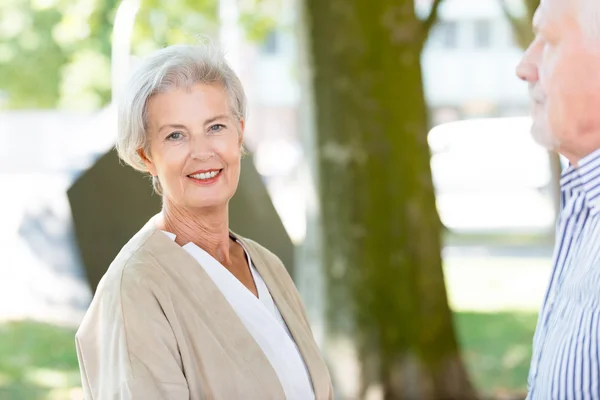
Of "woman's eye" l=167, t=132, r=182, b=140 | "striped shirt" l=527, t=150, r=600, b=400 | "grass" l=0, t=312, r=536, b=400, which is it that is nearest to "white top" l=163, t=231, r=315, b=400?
"woman's eye" l=167, t=132, r=182, b=140

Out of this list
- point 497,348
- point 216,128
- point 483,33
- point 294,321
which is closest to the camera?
point 216,128

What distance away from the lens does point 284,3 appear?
16156 mm

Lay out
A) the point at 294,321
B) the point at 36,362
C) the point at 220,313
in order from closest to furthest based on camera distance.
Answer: the point at 220,313, the point at 294,321, the point at 36,362

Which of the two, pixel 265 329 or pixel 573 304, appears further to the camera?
pixel 265 329

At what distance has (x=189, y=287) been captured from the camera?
2529mm

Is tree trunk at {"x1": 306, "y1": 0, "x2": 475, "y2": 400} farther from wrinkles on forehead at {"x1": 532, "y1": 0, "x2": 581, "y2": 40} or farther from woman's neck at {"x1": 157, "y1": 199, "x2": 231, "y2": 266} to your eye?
wrinkles on forehead at {"x1": 532, "y1": 0, "x2": 581, "y2": 40}

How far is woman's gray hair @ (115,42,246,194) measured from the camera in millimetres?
2578

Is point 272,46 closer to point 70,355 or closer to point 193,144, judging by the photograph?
point 70,355

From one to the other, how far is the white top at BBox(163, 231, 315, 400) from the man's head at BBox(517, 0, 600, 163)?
37.6 inches

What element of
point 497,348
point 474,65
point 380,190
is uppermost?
point 474,65

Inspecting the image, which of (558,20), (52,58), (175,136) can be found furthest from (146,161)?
(52,58)

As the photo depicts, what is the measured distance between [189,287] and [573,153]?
1.10 meters

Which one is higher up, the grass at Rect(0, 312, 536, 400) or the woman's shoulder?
the woman's shoulder

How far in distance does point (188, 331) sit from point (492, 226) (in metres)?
21.1
